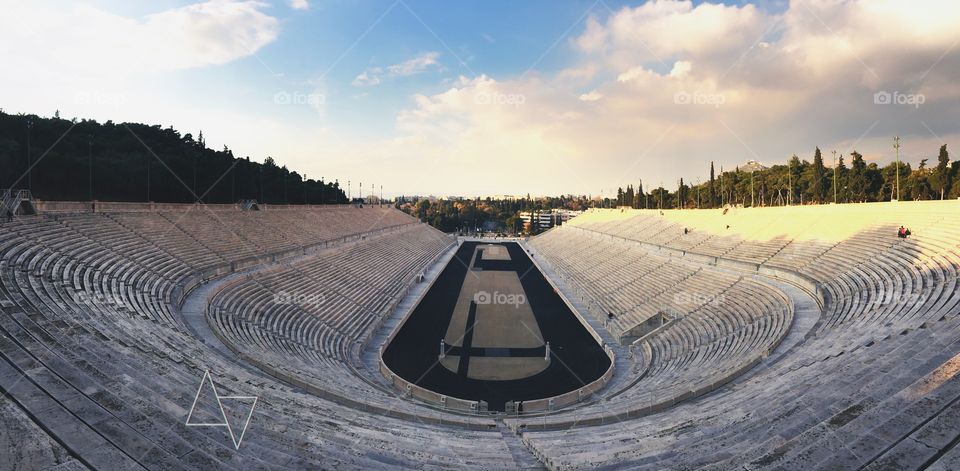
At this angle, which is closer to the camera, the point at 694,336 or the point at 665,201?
the point at 694,336

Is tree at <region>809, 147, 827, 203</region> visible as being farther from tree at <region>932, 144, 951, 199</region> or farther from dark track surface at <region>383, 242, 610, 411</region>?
dark track surface at <region>383, 242, 610, 411</region>

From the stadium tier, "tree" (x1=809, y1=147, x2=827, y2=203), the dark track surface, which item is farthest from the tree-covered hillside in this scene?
"tree" (x1=809, y1=147, x2=827, y2=203)

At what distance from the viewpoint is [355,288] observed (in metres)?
24.7

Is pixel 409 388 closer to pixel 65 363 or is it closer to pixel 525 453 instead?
pixel 525 453

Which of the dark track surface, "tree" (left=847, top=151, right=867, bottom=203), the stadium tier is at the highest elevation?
"tree" (left=847, top=151, right=867, bottom=203)

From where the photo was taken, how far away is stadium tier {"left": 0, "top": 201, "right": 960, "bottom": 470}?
5.65 metres

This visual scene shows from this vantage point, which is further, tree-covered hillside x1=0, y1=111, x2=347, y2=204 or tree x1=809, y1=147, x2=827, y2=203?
tree x1=809, y1=147, x2=827, y2=203

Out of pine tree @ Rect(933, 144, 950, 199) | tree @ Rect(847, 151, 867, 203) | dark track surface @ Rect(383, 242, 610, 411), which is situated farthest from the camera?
tree @ Rect(847, 151, 867, 203)

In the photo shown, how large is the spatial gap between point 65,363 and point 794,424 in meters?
11.0

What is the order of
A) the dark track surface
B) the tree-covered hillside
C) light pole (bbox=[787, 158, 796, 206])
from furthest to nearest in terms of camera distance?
light pole (bbox=[787, 158, 796, 206]) → the tree-covered hillside → the dark track surface

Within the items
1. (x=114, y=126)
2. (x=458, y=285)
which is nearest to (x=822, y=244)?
(x=458, y=285)

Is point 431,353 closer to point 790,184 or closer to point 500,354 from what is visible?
point 500,354

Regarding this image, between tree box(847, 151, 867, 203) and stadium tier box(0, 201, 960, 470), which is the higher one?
tree box(847, 151, 867, 203)

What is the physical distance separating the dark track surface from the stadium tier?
79 cm
